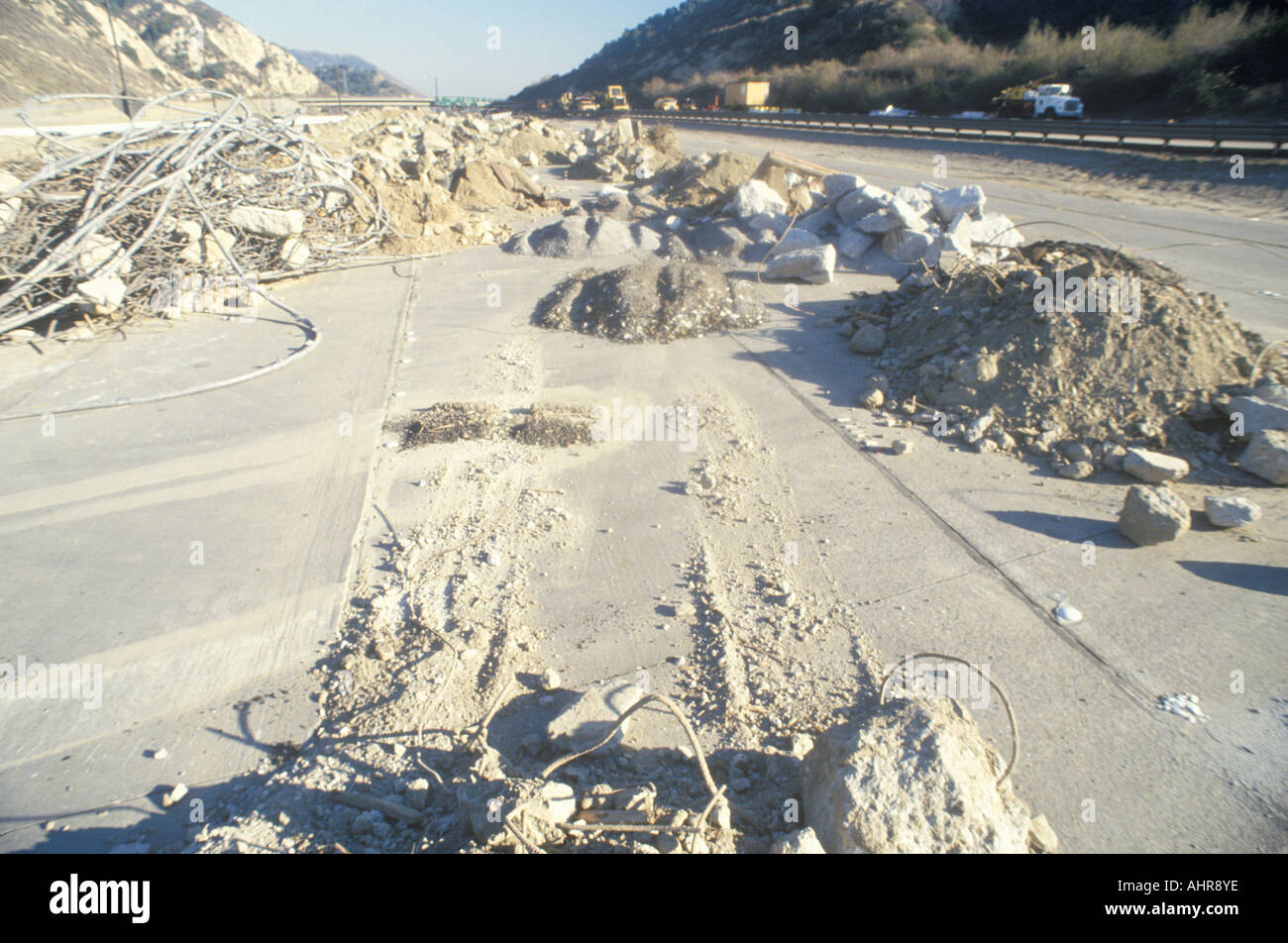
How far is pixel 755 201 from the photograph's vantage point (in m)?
12.4

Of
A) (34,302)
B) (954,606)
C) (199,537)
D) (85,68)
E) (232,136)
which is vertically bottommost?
(954,606)

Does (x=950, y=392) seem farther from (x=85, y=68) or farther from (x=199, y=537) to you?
(x=85, y=68)

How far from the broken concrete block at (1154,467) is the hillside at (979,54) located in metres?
26.8

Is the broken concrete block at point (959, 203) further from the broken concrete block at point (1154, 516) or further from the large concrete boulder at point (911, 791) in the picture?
the large concrete boulder at point (911, 791)

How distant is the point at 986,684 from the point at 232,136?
39.1 ft

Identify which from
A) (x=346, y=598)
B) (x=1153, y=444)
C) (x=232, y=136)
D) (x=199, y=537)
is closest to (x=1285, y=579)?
(x=1153, y=444)

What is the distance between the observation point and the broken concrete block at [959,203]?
10.4m

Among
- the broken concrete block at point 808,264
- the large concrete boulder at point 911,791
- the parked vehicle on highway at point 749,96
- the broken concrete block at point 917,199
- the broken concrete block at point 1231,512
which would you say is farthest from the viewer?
the parked vehicle on highway at point 749,96

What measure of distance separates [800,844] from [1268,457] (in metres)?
4.92

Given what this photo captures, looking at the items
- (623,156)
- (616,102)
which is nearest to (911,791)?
(623,156)

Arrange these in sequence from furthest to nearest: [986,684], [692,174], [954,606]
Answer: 1. [692,174]
2. [954,606]
3. [986,684]

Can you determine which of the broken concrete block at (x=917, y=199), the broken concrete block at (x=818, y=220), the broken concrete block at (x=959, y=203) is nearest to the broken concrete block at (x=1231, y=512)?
the broken concrete block at (x=959, y=203)
